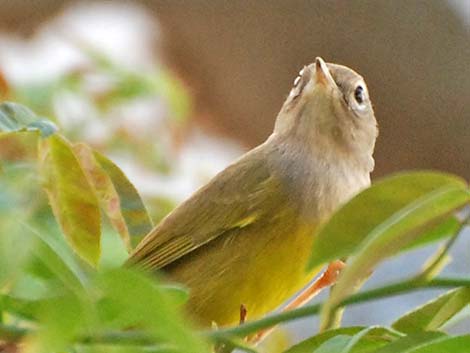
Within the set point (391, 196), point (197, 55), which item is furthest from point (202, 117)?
point (391, 196)

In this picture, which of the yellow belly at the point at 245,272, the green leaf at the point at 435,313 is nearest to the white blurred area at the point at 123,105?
the yellow belly at the point at 245,272

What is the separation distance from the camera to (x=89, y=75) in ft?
8.91

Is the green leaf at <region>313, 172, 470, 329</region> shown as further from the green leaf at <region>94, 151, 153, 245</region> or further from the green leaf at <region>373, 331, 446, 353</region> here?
the green leaf at <region>94, 151, 153, 245</region>

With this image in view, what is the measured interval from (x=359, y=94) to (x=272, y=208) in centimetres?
40

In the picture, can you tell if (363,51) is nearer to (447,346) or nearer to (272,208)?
(272,208)

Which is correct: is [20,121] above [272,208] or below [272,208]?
below

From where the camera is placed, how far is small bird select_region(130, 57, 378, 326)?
2.02m

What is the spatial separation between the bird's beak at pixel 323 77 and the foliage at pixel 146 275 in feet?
3.54

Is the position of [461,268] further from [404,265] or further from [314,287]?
[314,287]

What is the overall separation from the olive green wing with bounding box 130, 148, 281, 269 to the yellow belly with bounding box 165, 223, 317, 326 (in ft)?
0.09

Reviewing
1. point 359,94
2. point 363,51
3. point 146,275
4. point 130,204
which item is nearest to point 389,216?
point 146,275

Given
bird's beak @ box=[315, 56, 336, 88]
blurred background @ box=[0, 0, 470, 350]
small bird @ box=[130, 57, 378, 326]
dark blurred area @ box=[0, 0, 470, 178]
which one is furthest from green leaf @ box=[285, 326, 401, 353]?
dark blurred area @ box=[0, 0, 470, 178]

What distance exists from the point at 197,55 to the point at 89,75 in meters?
1.85

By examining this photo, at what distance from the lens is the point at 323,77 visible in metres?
2.33
